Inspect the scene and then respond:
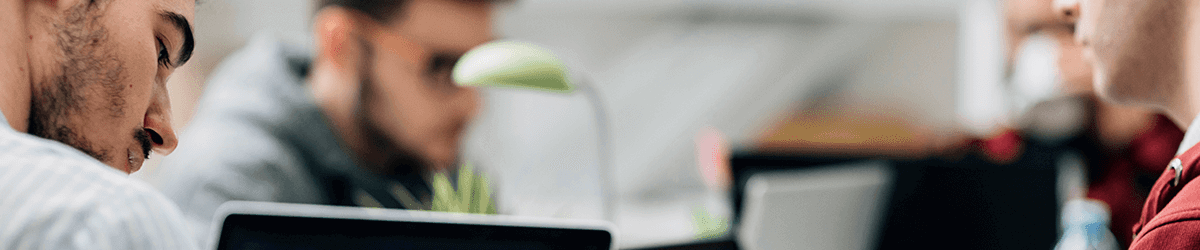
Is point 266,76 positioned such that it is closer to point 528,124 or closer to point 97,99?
point 97,99

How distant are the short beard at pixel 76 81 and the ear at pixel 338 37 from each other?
917 millimetres

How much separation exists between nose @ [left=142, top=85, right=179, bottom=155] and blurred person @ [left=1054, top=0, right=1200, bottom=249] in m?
0.63

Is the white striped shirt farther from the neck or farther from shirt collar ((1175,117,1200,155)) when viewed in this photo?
shirt collar ((1175,117,1200,155))

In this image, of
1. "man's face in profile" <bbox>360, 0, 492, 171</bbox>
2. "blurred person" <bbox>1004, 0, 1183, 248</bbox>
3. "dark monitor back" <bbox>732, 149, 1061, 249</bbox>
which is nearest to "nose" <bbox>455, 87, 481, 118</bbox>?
"man's face in profile" <bbox>360, 0, 492, 171</bbox>

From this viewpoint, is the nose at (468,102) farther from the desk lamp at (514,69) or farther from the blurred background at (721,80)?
the blurred background at (721,80)

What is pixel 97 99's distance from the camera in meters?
0.40

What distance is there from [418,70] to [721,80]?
3.46 meters

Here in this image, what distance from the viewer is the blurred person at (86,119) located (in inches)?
13.2

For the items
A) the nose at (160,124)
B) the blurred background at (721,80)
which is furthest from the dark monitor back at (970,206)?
the blurred background at (721,80)

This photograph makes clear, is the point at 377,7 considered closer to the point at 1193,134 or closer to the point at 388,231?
the point at 388,231

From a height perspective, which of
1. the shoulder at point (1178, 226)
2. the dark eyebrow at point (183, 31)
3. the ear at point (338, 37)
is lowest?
the ear at point (338, 37)

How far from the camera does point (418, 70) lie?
1.34 meters

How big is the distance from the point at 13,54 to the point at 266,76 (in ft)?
3.38

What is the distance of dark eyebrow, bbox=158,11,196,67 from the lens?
420 mm
